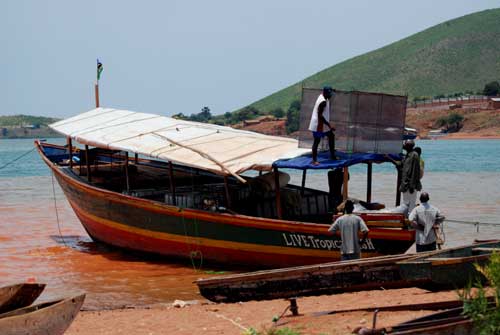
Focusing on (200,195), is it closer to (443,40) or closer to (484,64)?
(484,64)

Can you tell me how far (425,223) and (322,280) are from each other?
2.10 metres

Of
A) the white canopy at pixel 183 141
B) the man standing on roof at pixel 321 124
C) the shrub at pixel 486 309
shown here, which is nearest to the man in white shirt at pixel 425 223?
the man standing on roof at pixel 321 124

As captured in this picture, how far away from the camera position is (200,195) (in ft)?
49.7

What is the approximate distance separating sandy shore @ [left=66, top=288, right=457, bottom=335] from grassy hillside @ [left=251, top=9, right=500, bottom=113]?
127 meters

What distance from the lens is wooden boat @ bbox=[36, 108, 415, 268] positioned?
515 inches

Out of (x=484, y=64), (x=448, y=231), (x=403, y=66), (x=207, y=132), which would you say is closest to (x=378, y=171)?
(x=448, y=231)

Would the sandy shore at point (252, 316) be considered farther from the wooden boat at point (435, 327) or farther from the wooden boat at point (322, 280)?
the wooden boat at point (435, 327)

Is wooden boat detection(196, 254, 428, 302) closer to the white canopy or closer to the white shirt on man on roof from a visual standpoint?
the white canopy

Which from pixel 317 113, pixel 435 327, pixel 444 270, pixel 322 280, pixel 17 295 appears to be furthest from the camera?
pixel 317 113

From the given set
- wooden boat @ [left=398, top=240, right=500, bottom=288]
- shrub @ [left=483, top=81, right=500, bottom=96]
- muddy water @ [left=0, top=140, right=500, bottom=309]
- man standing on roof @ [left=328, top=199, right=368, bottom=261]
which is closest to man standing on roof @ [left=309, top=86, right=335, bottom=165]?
man standing on roof @ [left=328, top=199, right=368, bottom=261]

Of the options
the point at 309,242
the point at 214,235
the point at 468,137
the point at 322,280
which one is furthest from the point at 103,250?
the point at 468,137

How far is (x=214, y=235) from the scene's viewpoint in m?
14.1

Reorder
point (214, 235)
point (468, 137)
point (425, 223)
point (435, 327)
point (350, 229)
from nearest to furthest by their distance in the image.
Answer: point (435, 327) → point (350, 229) → point (425, 223) → point (214, 235) → point (468, 137)

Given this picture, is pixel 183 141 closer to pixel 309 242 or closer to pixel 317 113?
pixel 317 113
